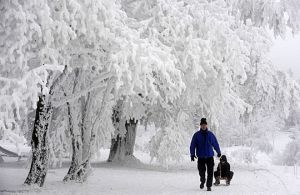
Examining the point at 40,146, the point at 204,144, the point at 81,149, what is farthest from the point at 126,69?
the point at 81,149

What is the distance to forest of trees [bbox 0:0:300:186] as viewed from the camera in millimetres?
8820

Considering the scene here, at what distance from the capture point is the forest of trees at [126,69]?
28.9 feet

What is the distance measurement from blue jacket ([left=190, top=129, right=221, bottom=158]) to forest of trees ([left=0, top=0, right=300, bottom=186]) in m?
1.35

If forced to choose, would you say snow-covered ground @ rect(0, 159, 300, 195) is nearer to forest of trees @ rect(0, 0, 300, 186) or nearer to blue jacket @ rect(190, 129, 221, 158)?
forest of trees @ rect(0, 0, 300, 186)

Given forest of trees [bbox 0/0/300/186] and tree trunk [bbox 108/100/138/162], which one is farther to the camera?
tree trunk [bbox 108/100/138/162]

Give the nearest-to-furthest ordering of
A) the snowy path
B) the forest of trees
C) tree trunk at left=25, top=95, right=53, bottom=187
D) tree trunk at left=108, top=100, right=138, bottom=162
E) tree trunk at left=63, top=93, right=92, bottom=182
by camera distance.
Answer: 1. the forest of trees
2. the snowy path
3. tree trunk at left=25, top=95, right=53, bottom=187
4. tree trunk at left=63, top=93, right=92, bottom=182
5. tree trunk at left=108, top=100, right=138, bottom=162

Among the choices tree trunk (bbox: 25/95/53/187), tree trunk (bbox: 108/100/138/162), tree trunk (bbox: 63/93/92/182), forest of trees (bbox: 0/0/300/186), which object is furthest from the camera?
tree trunk (bbox: 108/100/138/162)

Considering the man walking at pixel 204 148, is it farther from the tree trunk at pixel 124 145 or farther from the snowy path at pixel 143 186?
the tree trunk at pixel 124 145

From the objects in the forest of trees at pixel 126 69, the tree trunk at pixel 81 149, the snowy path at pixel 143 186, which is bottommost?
the snowy path at pixel 143 186

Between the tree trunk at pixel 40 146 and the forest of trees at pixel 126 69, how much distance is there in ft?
0.08

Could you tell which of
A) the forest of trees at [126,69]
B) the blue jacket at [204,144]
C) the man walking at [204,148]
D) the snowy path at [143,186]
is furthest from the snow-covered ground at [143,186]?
the blue jacket at [204,144]

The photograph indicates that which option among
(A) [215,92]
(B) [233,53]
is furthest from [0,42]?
(A) [215,92]

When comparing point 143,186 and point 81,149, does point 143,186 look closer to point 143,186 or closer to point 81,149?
point 143,186

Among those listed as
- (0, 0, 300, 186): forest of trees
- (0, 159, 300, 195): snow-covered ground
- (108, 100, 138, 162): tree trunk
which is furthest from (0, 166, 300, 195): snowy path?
(108, 100, 138, 162): tree trunk
